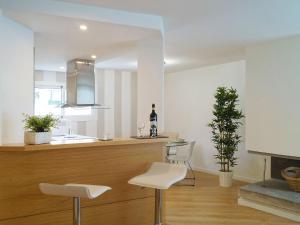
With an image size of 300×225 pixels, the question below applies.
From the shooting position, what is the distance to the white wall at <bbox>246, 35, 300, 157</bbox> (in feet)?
12.9

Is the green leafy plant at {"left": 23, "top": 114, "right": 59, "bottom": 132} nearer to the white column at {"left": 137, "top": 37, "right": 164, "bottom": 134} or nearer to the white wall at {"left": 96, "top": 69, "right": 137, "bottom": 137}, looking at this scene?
the white column at {"left": 137, "top": 37, "right": 164, "bottom": 134}

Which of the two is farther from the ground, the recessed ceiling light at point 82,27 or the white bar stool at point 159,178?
the recessed ceiling light at point 82,27

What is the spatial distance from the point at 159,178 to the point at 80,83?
324cm

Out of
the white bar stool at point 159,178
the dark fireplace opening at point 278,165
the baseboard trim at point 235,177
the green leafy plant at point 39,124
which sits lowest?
the baseboard trim at point 235,177

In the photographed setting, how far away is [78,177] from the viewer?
2793 mm

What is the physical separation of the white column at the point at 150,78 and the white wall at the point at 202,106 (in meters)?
2.78

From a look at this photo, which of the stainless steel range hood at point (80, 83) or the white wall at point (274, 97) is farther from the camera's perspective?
the stainless steel range hood at point (80, 83)

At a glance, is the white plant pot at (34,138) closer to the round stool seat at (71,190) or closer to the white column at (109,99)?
the round stool seat at (71,190)

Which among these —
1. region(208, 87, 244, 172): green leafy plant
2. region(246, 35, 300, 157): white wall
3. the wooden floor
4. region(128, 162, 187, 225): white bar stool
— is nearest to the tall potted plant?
region(208, 87, 244, 172): green leafy plant

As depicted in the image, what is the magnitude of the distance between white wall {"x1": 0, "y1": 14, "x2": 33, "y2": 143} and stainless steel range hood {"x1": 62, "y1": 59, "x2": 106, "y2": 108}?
1966 mm

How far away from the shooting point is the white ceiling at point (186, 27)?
2.83 meters

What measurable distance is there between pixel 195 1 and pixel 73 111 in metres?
4.71

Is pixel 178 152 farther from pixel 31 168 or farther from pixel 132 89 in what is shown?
pixel 31 168

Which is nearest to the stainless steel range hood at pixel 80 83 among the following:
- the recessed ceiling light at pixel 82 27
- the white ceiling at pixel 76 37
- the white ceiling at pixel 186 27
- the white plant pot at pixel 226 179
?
the white ceiling at pixel 76 37
